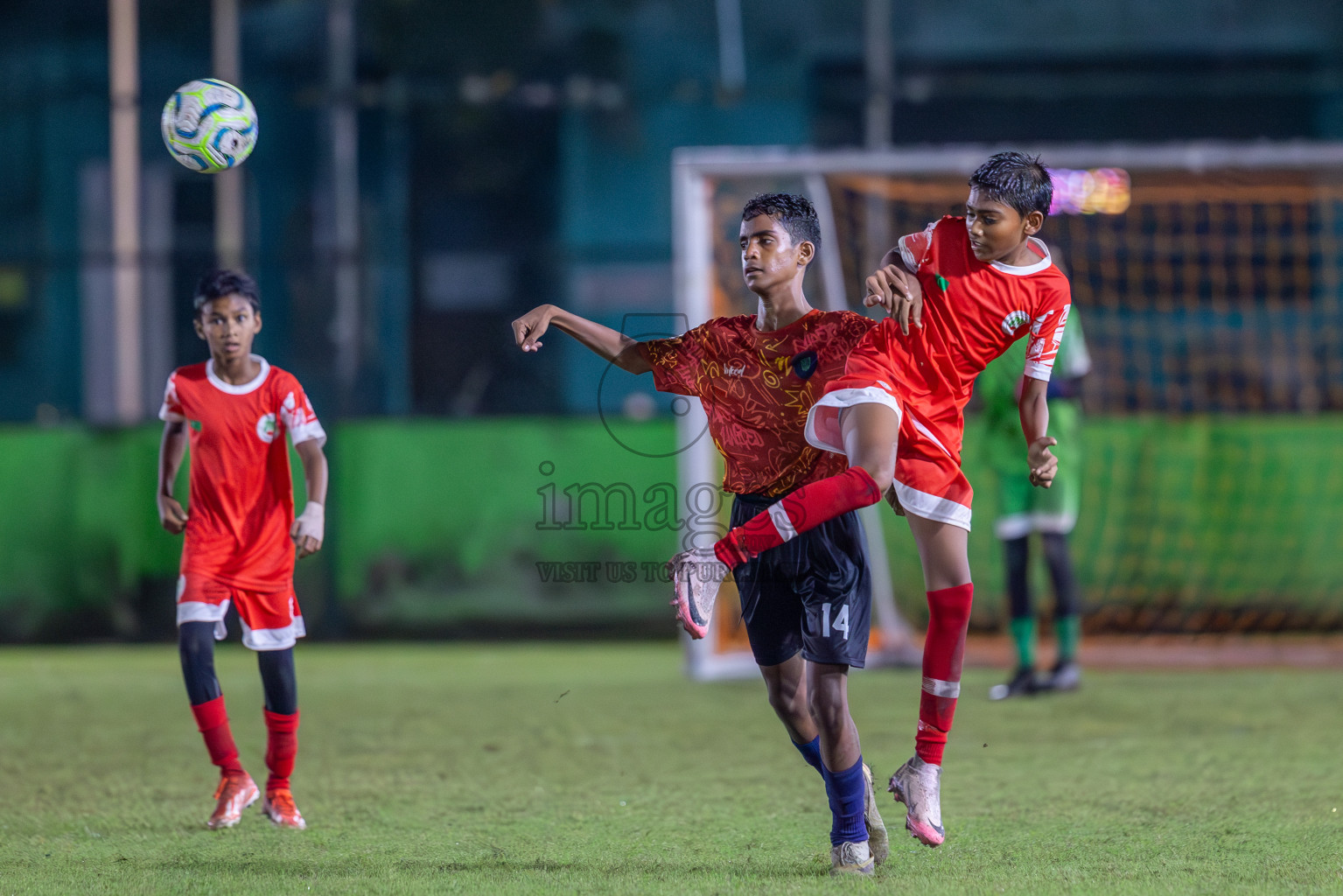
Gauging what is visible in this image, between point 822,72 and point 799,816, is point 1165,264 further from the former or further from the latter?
point 799,816

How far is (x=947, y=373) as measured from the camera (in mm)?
3912

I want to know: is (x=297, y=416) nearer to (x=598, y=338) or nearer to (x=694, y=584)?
(x=598, y=338)

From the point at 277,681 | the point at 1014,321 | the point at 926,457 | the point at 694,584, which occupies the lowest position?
the point at 277,681

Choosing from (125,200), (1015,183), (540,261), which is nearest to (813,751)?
(1015,183)

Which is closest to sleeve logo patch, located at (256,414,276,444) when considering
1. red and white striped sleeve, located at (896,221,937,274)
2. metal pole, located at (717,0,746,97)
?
red and white striped sleeve, located at (896,221,937,274)

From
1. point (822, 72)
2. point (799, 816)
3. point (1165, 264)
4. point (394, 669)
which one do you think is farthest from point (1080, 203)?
point (799, 816)

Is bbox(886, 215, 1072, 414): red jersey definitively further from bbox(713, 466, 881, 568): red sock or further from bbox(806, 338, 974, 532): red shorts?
bbox(713, 466, 881, 568): red sock

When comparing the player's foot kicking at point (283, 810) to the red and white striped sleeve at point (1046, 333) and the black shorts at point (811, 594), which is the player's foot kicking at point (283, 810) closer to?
the black shorts at point (811, 594)

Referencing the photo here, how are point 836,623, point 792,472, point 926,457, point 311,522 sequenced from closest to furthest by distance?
point 836,623 → point 792,472 → point 926,457 → point 311,522

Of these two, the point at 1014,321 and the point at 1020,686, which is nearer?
the point at 1014,321

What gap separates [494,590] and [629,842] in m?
5.29

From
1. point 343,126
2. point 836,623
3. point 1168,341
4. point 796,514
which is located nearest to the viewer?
point 796,514

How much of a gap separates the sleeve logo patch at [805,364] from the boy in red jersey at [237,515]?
1523mm

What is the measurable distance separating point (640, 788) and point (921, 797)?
1.36m
